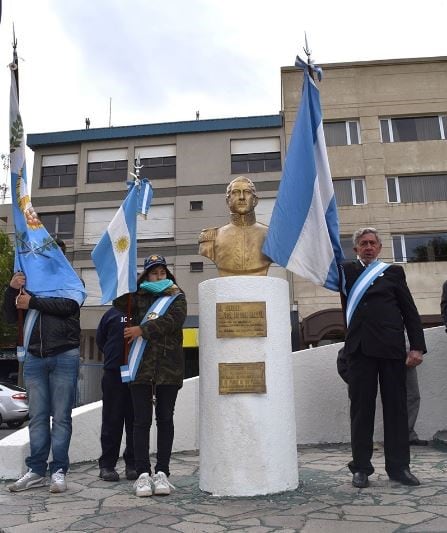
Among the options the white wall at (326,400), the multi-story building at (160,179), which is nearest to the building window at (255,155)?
the multi-story building at (160,179)

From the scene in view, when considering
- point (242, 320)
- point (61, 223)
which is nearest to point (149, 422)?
point (242, 320)

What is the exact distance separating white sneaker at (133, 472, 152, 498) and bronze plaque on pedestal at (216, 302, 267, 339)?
1.25 m

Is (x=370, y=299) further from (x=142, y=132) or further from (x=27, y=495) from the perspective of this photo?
(x=142, y=132)

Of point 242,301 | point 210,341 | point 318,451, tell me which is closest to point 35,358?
point 210,341

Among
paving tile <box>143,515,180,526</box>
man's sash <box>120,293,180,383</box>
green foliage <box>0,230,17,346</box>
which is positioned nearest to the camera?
paving tile <box>143,515,180,526</box>

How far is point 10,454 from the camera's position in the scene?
511 cm

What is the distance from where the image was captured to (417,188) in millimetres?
21781

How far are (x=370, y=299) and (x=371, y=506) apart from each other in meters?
1.59

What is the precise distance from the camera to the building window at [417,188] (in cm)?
2166

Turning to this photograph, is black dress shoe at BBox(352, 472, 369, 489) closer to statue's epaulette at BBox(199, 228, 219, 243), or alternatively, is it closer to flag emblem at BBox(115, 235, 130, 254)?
statue's epaulette at BBox(199, 228, 219, 243)

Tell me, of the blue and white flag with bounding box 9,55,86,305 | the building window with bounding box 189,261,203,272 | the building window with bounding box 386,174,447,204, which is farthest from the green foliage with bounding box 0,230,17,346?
the blue and white flag with bounding box 9,55,86,305

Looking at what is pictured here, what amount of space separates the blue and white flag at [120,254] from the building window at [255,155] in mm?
18416

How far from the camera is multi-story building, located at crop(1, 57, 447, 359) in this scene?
836 inches

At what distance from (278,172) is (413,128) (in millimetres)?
5913
